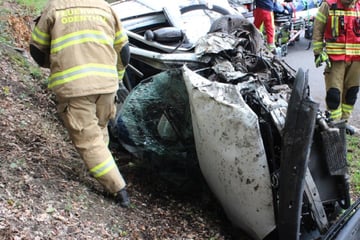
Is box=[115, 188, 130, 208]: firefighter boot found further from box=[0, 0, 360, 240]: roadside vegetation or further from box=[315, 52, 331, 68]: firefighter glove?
box=[315, 52, 331, 68]: firefighter glove

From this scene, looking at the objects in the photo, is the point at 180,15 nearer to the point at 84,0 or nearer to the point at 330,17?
the point at 330,17

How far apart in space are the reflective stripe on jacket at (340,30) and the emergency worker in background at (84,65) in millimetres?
2819

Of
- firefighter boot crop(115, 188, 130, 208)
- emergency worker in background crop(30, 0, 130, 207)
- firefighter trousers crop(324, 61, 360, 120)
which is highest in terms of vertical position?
emergency worker in background crop(30, 0, 130, 207)

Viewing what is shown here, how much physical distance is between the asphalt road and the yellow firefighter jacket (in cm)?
300

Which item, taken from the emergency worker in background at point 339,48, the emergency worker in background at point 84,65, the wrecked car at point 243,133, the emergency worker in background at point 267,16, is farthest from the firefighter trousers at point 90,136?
the emergency worker in background at point 267,16

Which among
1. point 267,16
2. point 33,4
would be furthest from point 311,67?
point 33,4

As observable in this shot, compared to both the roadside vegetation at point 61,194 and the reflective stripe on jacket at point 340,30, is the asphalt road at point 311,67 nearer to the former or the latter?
the reflective stripe on jacket at point 340,30

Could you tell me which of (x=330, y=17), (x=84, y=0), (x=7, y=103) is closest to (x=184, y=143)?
(x=84, y=0)

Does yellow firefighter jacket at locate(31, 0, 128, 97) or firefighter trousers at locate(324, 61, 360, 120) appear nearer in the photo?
yellow firefighter jacket at locate(31, 0, 128, 97)

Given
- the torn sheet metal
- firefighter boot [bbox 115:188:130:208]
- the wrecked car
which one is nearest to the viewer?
the wrecked car

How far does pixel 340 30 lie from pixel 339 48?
196mm

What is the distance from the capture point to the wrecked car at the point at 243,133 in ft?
9.30

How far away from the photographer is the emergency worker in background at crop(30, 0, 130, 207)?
3273mm

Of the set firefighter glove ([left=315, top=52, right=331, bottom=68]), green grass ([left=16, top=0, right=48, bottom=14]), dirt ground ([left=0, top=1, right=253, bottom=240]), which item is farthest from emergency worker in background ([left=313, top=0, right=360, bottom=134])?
green grass ([left=16, top=0, right=48, bottom=14])
